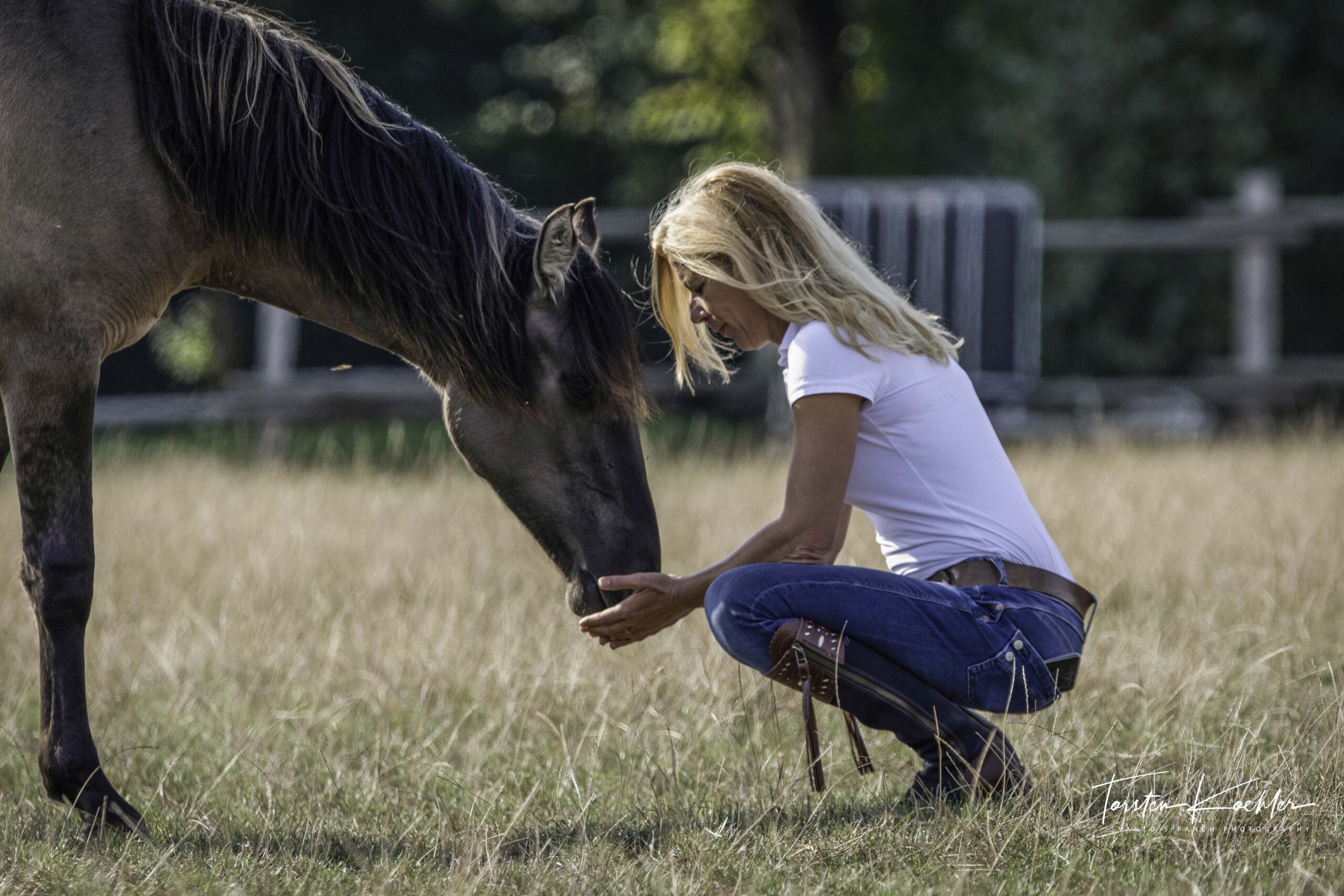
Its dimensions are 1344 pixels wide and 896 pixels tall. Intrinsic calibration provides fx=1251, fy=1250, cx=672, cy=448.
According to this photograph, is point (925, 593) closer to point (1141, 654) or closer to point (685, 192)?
point (685, 192)

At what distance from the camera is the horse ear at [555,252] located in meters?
2.68

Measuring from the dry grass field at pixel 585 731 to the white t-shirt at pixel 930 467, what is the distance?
0.48 meters

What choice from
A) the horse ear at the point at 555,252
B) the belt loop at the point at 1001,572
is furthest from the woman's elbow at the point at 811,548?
the horse ear at the point at 555,252

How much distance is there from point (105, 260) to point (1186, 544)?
→ 404 centimetres

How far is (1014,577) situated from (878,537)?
31cm

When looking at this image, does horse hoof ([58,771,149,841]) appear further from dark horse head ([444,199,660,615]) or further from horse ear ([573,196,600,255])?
horse ear ([573,196,600,255])

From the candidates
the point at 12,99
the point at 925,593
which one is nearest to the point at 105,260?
the point at 12,99

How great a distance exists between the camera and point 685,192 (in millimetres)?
2768

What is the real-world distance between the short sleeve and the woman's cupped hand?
0.45 meters

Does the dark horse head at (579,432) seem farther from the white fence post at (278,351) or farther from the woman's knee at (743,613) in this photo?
the white fence post at (278,351)

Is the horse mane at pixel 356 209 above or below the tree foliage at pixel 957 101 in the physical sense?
below

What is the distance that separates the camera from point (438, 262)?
2822mm

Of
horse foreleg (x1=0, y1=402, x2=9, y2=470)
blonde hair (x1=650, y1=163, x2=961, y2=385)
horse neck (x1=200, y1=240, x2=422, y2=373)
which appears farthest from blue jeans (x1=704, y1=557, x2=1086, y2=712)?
horse foreleg (x1=0, y1=402, x2=9, y2=470)

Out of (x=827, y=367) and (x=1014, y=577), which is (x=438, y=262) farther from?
(x=1014, y=577)
